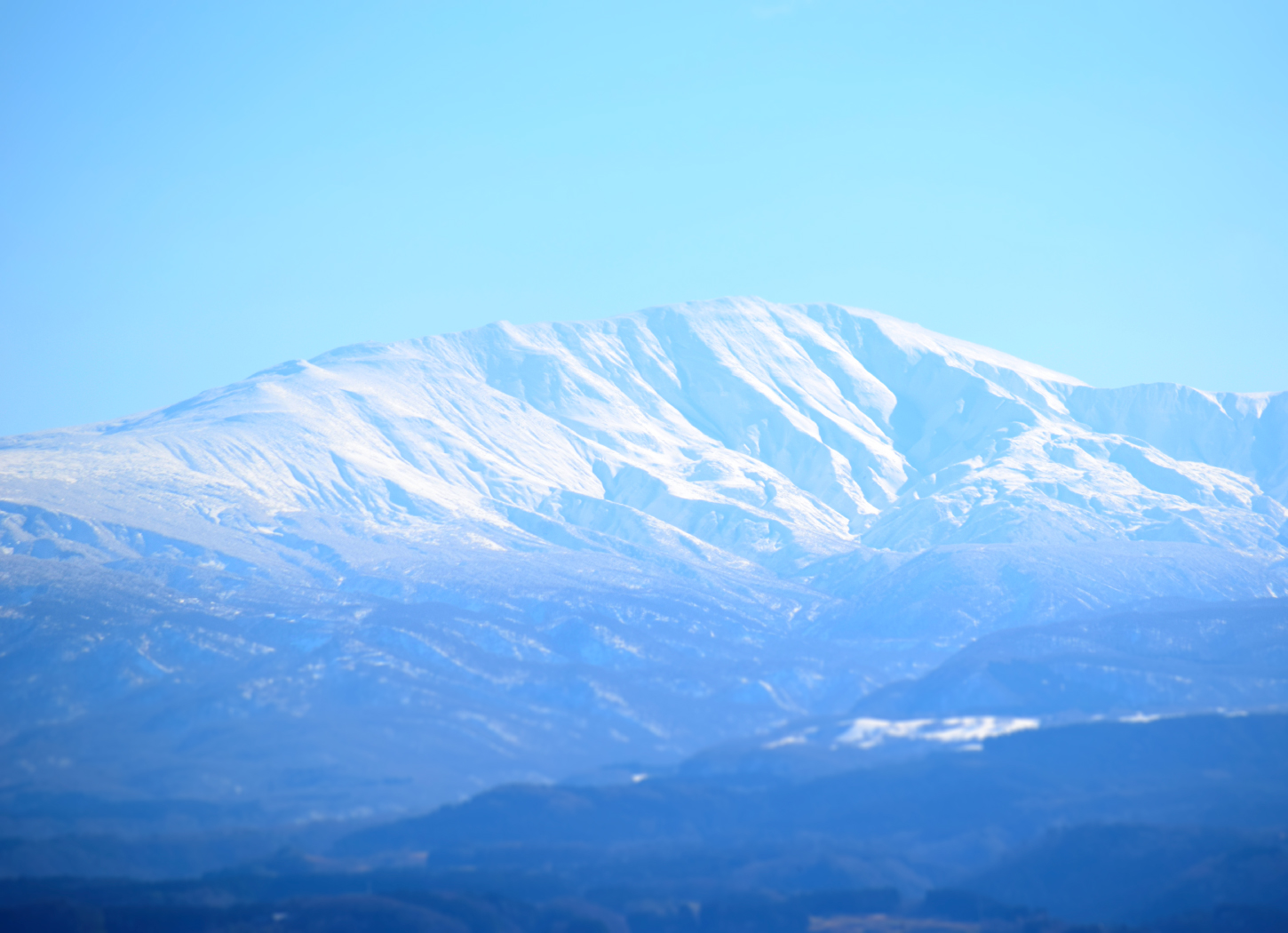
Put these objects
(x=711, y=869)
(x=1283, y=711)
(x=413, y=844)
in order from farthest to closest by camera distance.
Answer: (x=1283, y=711) < (x=413, y=844) < (x=711, y=869)

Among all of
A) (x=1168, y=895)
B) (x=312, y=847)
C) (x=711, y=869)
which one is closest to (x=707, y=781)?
(x=711, y=869)

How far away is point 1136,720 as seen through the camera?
19200 cm

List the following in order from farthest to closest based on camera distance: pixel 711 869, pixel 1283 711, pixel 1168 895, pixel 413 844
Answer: pixel 1283 711, pixel 413 844, pixel 711 869, pixel 1168 895

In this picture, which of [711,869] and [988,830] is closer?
[711,869]

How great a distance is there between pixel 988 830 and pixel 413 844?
179 ft

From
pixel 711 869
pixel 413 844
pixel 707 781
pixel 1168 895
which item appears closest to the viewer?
pixel 1168 895

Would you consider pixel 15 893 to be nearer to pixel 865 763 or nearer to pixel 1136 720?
pixel 865 763

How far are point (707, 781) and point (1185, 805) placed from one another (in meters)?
48.4

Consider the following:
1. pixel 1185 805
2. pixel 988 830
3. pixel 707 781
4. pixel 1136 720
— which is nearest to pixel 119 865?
pixel 707 781

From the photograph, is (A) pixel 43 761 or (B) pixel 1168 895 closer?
(B) pixel 1168 895

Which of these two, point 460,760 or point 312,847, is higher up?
point 460,760

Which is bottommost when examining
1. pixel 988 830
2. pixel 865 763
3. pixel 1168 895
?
pixel 1168 895

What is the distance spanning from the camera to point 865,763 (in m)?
186

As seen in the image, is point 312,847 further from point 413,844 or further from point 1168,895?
point 1168,895
